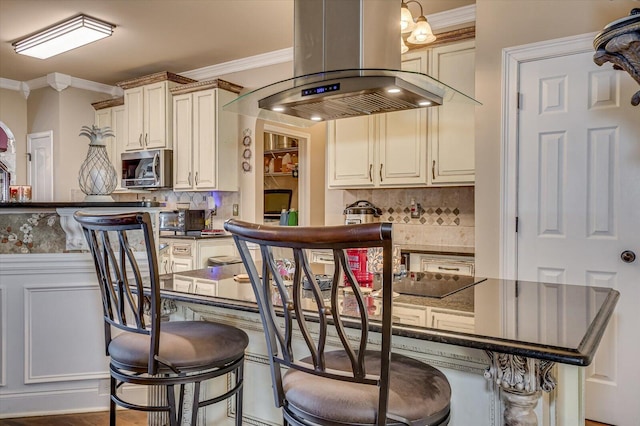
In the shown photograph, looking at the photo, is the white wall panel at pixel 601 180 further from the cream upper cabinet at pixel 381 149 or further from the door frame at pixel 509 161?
the cream upper cabinet at pixel 381 149

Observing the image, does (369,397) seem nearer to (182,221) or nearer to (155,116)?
(182,221)

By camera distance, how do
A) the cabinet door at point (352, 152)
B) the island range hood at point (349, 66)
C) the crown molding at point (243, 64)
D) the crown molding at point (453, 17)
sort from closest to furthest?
1. the island range hood at point (349, 66)
2. the crown molding at point (453, 17)
3. the cabinet door at point (352, 152)
4. the crown molding at point (243, 64)

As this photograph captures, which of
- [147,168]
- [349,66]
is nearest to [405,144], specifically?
[349,66]

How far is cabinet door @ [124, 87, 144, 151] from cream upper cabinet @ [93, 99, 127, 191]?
0.12 m

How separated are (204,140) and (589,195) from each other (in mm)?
3437

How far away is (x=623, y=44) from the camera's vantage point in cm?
151

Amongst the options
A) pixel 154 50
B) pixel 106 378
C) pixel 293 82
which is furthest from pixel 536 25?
pixel 154 50

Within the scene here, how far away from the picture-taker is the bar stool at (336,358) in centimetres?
92

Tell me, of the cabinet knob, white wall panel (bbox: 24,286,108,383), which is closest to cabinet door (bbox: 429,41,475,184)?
the cabinet knob

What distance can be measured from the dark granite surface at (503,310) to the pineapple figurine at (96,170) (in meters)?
0.77

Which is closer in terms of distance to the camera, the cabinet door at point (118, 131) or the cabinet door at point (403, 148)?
the cabinet door at point (403, 148)

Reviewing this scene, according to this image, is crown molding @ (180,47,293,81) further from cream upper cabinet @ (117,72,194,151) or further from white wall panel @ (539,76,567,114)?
white wall panel @ (539,76,567,114)

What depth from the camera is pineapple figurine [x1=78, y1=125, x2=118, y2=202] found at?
7.61ft

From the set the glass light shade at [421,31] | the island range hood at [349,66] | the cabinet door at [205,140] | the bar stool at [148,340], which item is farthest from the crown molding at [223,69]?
the bar stool at [148,340]
